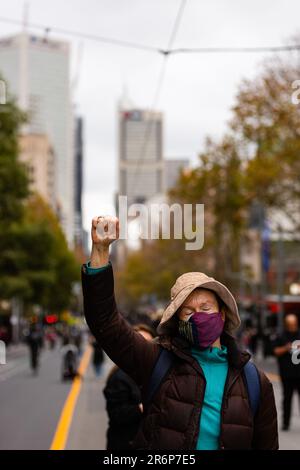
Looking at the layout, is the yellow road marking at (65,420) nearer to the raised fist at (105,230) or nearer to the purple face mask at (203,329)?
the purple face mask at (203,329)

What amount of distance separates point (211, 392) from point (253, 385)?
0.19 m

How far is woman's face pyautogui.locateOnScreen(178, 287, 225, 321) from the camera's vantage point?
3.86m

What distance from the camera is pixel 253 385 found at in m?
3.85

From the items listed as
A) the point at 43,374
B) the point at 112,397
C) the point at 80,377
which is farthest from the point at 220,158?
the point at 112,397

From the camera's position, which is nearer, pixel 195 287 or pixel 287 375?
pixel 195 287

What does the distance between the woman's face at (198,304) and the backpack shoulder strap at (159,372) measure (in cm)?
17

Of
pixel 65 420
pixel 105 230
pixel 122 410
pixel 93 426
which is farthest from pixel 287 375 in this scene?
pixel 105 230

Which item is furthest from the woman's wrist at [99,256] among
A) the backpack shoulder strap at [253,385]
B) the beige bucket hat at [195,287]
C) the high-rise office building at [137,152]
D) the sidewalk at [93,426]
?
the high-rise office building at [137,152]

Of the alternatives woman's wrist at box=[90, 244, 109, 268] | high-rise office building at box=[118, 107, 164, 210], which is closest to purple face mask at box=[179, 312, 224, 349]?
woman's wrist at box=[90, 244, 109, 268]

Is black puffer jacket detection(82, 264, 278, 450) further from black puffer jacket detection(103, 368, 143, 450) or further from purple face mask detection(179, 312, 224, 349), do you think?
black puffer jacket detection(103, 368, 143, 450)

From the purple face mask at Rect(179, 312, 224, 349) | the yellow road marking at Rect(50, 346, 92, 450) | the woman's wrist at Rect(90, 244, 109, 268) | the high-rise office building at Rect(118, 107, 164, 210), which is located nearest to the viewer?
the woman's wrist at Rect(90, 244, 109, 268)

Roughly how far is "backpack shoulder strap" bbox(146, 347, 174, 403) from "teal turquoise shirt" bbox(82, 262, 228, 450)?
103 mm

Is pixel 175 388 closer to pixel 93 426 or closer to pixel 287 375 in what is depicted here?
pixel 287 375
